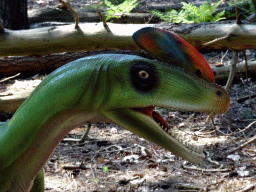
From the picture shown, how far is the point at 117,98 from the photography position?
60.9 inches

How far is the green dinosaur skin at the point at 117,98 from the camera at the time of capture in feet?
5.03

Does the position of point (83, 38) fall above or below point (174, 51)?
below

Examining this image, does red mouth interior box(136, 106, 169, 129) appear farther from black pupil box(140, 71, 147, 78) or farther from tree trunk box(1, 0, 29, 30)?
tree trunk box(1, 0, 29, 30)

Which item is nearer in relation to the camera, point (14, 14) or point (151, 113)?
point (151, 113)

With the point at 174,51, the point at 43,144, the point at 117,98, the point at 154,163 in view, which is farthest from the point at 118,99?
the point at 154,163

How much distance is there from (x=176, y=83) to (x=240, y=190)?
6.83 feet

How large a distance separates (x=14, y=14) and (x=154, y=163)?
217 inches

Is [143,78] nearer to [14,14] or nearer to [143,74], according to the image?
[143,74]

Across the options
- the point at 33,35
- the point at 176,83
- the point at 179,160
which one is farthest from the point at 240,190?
the point at 33,35

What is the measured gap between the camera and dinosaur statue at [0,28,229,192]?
1.53 m

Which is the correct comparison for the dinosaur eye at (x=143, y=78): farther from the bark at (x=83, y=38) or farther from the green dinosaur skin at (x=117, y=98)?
the bark at (x=83, y=38)

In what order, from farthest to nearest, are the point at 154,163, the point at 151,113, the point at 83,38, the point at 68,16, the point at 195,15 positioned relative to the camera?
the point at 68,16 → the point at 195,15 → the point at 83,38 → the point at 154,163 → the point at 151,113

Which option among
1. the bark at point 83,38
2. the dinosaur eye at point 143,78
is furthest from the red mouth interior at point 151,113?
the bark at point 83,38

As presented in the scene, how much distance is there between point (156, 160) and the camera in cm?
397
